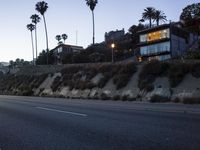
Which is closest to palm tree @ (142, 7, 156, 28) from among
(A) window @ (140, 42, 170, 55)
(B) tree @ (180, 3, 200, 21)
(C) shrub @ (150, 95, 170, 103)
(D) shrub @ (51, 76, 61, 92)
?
(B) tree @ (180, 3, 200, 21)

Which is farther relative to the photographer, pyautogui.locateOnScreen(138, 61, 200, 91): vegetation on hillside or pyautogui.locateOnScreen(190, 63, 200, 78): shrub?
pyautogui.locateOnScreen(138, 61, 200, 91): vegetation on hillside

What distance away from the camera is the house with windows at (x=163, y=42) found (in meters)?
70.1

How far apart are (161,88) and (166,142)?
19248 mm

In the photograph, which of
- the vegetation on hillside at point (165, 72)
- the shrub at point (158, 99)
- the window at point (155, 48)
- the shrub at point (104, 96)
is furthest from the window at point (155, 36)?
the shrub at point (158, 99)

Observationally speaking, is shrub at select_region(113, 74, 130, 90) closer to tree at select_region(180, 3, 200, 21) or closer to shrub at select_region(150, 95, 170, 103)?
shrub at select_region(150, 95, 170, 103)

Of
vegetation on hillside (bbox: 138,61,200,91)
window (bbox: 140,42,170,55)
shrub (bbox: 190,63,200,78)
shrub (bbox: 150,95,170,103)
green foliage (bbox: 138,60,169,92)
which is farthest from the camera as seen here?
window (bbox: 140,42,170,55)

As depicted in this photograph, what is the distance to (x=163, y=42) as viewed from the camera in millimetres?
71438

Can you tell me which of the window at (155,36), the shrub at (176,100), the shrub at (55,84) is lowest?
the shrub at (176,100)

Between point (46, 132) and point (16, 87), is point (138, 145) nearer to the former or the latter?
point (46, 132)

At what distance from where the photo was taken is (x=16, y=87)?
58.7 m

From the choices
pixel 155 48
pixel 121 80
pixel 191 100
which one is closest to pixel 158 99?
pixel 191 100

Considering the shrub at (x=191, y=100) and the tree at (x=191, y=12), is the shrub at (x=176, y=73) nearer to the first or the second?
the shrub at (x=191, y=100)

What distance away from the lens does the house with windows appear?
70.1m

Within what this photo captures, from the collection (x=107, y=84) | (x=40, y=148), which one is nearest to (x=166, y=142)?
(x=40, y=148)
